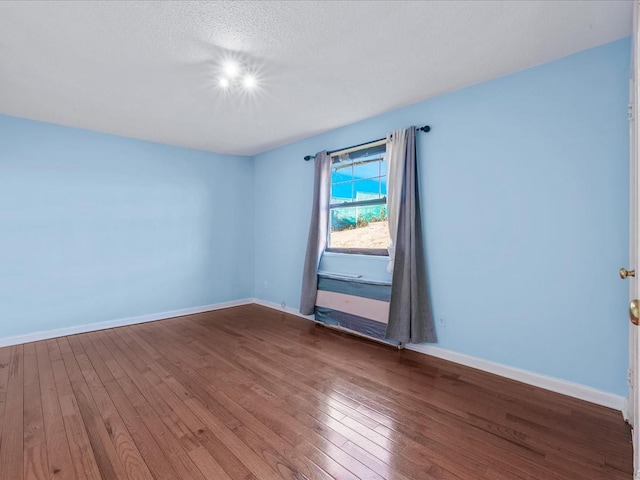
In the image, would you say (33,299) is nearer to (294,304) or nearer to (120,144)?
(120,144)

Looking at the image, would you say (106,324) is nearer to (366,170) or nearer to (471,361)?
(366,170)

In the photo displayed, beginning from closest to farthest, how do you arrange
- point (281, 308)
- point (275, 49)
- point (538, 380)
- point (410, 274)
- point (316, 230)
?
point (275, 49) → point (538, 380) → point (410, 274) → point (316, 230) → point (281, 308)

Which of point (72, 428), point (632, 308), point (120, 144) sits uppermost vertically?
point (120, 144)

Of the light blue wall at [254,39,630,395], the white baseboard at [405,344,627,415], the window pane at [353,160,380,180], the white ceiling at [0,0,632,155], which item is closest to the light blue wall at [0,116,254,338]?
the white ceiling at [0,0,632,155]

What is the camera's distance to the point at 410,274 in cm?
306

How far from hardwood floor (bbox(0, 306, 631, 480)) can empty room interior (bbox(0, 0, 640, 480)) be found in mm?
20

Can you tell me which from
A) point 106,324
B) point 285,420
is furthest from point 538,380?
point 106,324

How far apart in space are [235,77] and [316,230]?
82.0 inches

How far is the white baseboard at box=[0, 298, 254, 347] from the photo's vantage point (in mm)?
3445

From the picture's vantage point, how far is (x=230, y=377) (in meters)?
2.62

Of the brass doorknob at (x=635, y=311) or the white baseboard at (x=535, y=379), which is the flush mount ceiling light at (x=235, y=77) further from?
the white baseboard at (x=535, y=379)

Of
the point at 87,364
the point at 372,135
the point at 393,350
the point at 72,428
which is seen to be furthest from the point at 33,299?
the point at 372,135

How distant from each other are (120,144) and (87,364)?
278 centimetres

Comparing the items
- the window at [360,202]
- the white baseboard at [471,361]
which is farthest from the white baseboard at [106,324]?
the window at [360,202]
